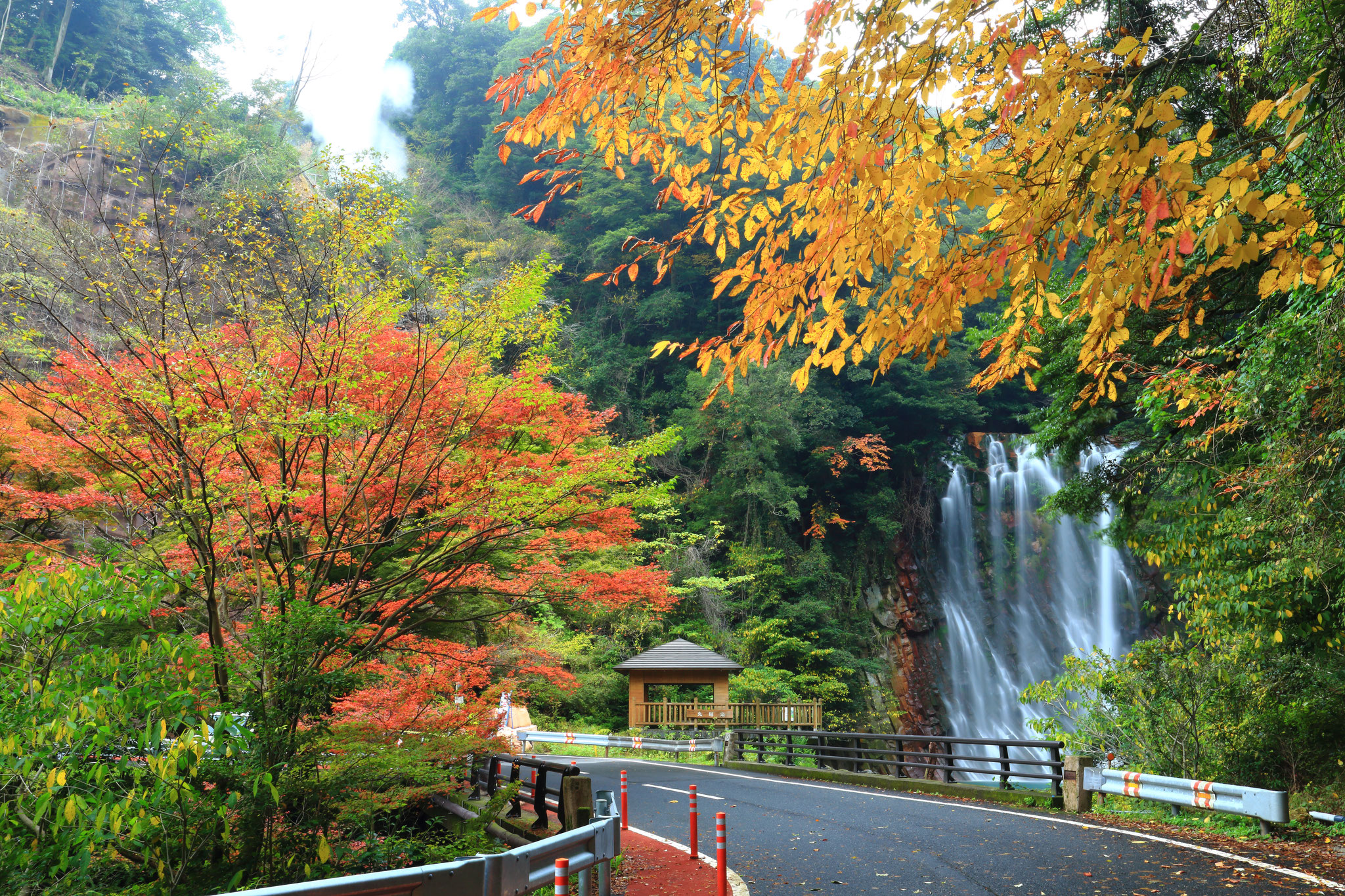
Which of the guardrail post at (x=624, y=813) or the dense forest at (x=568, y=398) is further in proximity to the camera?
the guardrail post at (x=624, y=813)

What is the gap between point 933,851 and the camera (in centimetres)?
738

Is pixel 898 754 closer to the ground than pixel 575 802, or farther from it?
closer to the ground

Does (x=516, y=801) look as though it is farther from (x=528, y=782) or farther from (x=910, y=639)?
(x=910, y=639)

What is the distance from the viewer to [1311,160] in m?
5.87

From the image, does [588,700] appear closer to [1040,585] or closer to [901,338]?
[1040,585]

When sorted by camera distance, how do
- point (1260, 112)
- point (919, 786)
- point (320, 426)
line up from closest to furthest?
point (1260, 112), point (320, 426), point (919, 786)

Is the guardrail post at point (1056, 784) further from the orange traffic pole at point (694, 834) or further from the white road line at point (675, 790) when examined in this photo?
the orange traffic pole at point (694, 834)

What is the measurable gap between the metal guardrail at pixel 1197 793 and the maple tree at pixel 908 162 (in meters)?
5.74

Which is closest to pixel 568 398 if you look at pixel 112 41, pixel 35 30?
pixel 112 41

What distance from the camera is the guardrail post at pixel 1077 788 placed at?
9.41m

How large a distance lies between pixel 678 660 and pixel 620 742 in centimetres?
271

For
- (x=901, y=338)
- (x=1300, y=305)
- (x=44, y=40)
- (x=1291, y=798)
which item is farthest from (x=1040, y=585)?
(x=44, y=40)

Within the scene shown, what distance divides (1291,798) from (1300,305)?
5927 mm

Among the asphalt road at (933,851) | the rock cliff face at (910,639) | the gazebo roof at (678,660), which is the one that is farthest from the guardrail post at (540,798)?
the rock cliff face at (910,639)
